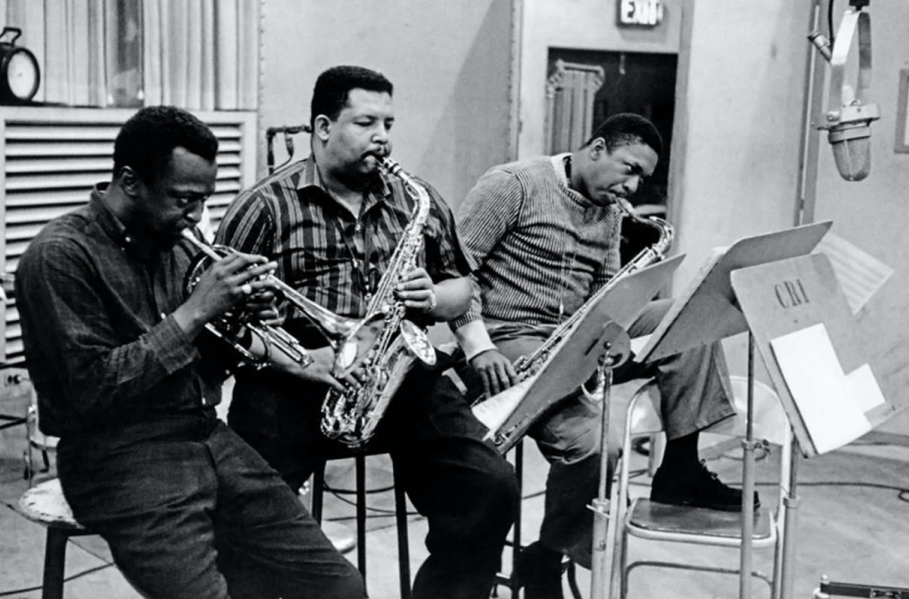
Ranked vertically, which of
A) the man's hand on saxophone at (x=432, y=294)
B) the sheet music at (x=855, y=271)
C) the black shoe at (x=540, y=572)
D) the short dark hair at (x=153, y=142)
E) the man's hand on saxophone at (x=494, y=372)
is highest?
the short dark hair at (x=153, y=142)

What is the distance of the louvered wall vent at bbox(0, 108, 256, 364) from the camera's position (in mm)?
4078

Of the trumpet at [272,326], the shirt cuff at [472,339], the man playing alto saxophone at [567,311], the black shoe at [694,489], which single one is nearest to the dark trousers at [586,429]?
the man playing alto saxophone at [567,311]

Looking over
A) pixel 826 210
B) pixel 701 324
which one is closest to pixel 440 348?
pixel 701 324

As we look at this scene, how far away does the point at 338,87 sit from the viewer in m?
2.72

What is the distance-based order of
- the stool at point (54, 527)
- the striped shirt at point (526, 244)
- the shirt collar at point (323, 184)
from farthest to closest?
the striped shirt at point (526, 244) < the shirt collar at point (323, 184) < the stool at point (54, 527)

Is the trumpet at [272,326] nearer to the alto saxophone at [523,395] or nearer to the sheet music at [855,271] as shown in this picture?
the alto saxophone at [523,395]

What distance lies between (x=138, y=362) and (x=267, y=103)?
9.68ft

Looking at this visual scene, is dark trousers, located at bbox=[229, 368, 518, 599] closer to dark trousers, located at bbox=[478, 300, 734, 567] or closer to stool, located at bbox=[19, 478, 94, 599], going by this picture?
dark trousers, located at bbox=[478, 300, 734, 567]

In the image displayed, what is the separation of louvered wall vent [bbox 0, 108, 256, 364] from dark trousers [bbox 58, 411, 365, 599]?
6.58ft

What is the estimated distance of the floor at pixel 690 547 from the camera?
3.30 m

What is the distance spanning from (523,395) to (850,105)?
3.81 feet

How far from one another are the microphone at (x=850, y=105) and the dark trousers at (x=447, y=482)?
3.62 feet

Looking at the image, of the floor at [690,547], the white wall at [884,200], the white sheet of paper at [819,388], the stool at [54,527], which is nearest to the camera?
the white sheet of paper at [819,388]

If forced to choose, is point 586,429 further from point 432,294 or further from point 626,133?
point 626,133
